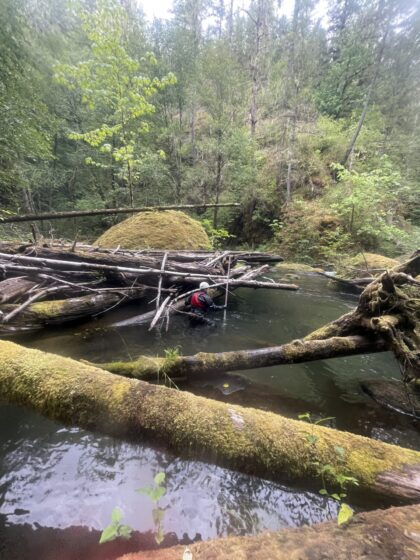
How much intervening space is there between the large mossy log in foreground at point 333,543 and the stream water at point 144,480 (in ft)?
1.77

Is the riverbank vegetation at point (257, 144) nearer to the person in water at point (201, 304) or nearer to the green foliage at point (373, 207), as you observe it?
the green foliage at point (373, 207)

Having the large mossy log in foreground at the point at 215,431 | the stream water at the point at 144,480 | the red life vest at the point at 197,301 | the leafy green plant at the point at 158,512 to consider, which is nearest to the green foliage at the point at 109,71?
the red life vest at the point at 197,301

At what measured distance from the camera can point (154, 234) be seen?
31.7 ft

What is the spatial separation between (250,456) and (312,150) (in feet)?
66.2

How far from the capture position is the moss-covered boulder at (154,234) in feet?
31.0

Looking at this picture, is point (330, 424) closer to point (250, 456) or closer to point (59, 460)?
point (250, 456)

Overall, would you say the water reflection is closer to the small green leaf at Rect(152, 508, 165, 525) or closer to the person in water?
the small green leaf at Rect(152, 508, 165, 525)

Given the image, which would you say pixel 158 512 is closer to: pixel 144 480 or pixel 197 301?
pixel 144 480

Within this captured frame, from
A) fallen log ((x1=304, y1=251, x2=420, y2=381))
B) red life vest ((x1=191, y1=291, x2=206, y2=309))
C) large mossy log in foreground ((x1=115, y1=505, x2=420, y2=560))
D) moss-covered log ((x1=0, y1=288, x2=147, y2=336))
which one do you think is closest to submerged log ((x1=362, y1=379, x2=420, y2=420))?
fallen log ((x1=304, y1=251, x2=420, y2=381))

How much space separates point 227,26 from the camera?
2917 centimetres

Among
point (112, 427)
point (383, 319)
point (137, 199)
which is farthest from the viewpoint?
point (137, 199)

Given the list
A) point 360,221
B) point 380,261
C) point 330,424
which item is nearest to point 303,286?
point 380,261

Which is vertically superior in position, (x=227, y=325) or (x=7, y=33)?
Result: (x=7, y=33)

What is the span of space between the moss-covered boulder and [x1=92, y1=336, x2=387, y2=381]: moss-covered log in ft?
20.6
